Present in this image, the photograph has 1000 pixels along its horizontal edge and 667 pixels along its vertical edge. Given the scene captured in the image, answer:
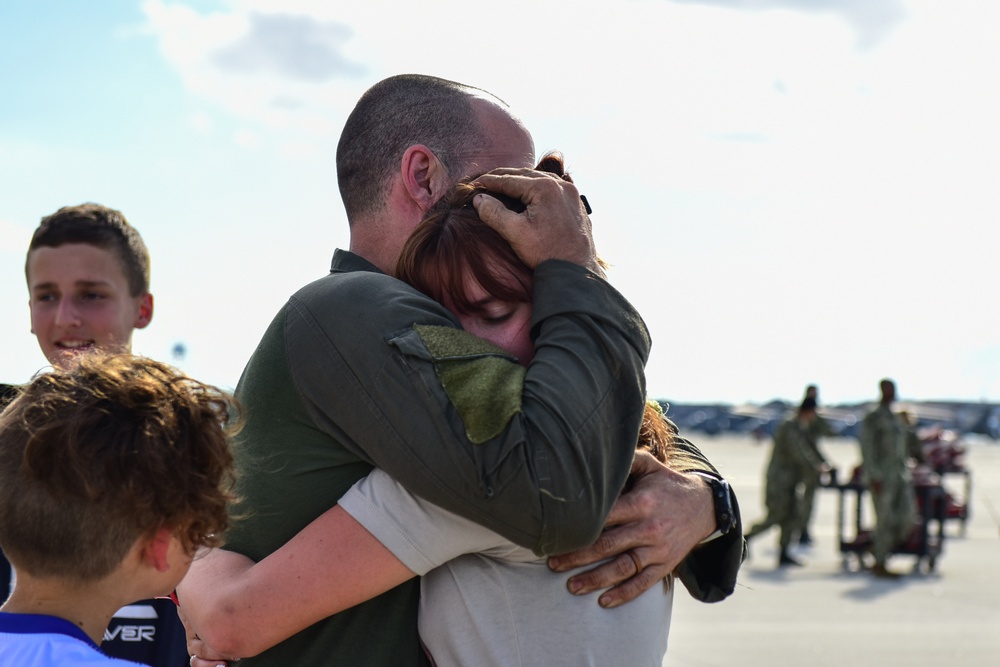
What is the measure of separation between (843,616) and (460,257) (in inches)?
403

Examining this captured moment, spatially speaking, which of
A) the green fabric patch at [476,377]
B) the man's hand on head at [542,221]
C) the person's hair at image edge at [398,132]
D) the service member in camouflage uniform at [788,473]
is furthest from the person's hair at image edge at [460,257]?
the service member in camouflage uniform at [788,473]

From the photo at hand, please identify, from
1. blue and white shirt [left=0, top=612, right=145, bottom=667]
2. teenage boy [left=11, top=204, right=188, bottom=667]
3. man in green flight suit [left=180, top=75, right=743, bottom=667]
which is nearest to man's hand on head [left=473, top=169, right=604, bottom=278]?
man in green flight suit [left=180, top=75, right=743, bottom=667]

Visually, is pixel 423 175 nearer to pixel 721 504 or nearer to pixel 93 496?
pixel 721 504

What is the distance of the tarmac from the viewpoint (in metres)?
9.67

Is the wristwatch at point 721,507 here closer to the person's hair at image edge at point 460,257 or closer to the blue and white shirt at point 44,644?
the person's hair at image edge at point 460,257

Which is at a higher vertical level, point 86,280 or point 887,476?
point 86,280

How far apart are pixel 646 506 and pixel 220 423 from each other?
838 mm

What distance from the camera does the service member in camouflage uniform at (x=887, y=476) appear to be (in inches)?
557

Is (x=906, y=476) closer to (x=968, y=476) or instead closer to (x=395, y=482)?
(x=968, y=476)

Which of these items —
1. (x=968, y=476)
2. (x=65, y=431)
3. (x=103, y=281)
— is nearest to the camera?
(x=65, y=431)

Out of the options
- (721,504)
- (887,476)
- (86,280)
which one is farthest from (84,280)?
(887,476)

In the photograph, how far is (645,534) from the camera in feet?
7.78

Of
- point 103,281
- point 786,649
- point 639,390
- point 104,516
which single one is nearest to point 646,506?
point 639,390

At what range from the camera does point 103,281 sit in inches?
171
